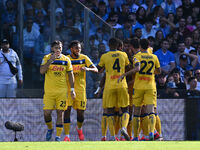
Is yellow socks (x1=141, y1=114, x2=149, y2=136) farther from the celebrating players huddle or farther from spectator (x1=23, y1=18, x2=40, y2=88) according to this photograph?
spectator (x1=23, y1=18, x2=40, y2=88)

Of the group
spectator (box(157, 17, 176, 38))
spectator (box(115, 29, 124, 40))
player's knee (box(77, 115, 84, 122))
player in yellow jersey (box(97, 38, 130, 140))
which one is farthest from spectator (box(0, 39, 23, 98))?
spectator (box(157, 17, 176, 38))

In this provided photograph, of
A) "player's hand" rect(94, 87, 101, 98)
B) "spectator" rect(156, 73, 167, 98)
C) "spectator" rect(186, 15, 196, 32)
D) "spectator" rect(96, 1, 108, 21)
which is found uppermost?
"spectator" rect(96, 1, 108, 21)

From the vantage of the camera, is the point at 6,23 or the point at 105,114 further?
the point at 6,23

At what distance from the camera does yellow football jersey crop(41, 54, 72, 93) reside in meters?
10.8

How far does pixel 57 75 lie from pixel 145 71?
1.84m

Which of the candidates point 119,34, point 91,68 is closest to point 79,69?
point 91,68

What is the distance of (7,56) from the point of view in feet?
42.2

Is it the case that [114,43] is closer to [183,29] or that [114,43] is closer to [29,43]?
[29,43]

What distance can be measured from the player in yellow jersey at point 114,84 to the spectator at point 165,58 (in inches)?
170

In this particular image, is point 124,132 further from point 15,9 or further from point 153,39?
point 153,39

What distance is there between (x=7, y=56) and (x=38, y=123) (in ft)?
6.00

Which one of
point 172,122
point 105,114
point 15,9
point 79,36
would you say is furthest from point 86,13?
point 172,122

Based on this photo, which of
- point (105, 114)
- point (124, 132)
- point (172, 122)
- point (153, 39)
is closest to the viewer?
point (124, 132)

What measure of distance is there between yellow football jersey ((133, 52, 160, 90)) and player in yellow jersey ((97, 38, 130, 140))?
1.24 feet
